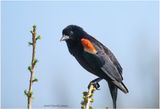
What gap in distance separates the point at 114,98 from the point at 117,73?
0.31ft

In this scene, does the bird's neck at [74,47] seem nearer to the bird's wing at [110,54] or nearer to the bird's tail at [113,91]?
the bird's wing at [110,54]

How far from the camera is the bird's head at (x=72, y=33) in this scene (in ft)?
4.00

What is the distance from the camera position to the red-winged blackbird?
3.82ft

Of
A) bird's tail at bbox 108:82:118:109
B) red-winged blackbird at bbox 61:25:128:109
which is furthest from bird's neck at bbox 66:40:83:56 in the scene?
bird's tail at bbox 108:82:118:109

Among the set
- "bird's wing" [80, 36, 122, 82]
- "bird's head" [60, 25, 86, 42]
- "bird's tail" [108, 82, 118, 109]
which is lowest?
"bird's tail" [108, 82, 118, 109]

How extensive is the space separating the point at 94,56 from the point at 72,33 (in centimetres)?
13

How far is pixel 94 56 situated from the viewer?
1.20m

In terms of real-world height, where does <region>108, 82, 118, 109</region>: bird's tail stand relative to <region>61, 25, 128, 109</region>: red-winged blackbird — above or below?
below

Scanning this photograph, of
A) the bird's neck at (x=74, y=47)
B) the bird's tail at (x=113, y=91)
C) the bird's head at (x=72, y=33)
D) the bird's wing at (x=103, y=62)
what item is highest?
the bird's head at (x=72, y=33)

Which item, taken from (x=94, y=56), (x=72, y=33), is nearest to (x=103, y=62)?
(x=94, y=56)

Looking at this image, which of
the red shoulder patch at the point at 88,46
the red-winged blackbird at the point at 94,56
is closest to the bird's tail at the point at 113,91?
the red-winged blackbird at the point at 94,56

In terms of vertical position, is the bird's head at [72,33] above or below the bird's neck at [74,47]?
above

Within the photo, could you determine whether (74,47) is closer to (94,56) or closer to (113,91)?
(94,56)

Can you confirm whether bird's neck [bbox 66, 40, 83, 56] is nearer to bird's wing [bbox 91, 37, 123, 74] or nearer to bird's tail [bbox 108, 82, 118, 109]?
bird's wing [bbox 91, 37, 123, 74]
